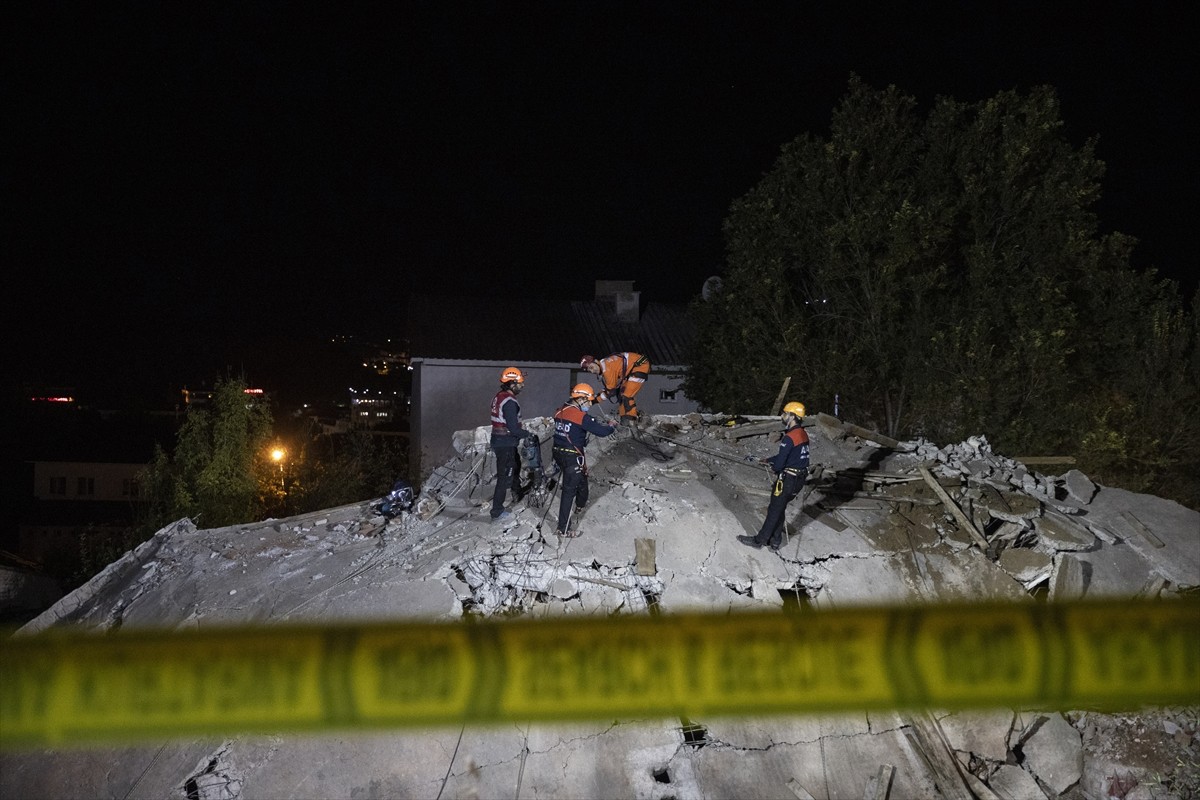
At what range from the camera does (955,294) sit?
1522cm

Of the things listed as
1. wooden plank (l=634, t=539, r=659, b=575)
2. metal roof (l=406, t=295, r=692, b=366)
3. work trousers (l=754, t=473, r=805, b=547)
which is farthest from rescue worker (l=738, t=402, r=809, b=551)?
metal roof (l=406, t=295, r=692, b=366)

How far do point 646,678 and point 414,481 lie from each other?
14.0m

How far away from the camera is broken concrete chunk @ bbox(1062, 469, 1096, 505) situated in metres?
9.98

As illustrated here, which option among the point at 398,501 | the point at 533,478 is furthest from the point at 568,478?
the point at 398,501

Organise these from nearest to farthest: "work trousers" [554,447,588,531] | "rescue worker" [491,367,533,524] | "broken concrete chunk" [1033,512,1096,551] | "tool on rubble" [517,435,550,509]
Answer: "work trousers" [554,447,588,531]
"broken concrete chunk" [1033,512,1096,551]
"rescue worker" [491,367,533,524]
"tool on rubble" [517,435,550,509]

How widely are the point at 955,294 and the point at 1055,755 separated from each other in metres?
10.3

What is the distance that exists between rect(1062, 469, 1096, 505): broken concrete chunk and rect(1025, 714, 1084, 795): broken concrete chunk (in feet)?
12.8

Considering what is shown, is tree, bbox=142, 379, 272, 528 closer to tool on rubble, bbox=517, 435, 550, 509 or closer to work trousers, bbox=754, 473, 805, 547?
tool on rubble, bbox=517, 435, 550, 509

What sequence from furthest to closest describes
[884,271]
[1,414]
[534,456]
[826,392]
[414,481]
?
[1,414] → [414,481] → [826,392] → [884,271] → [534,456]

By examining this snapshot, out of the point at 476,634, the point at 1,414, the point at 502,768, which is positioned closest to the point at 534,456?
the point at 476,634

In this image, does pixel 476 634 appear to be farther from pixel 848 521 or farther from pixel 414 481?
pixel 414 481

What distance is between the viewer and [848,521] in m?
8.99

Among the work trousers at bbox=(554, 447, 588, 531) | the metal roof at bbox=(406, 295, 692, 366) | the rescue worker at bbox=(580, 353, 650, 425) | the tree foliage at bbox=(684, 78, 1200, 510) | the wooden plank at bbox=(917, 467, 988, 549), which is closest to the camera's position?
the work trousers at bbox=(554, 447, 588, 531)

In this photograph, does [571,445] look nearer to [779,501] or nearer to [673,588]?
[673,588]
